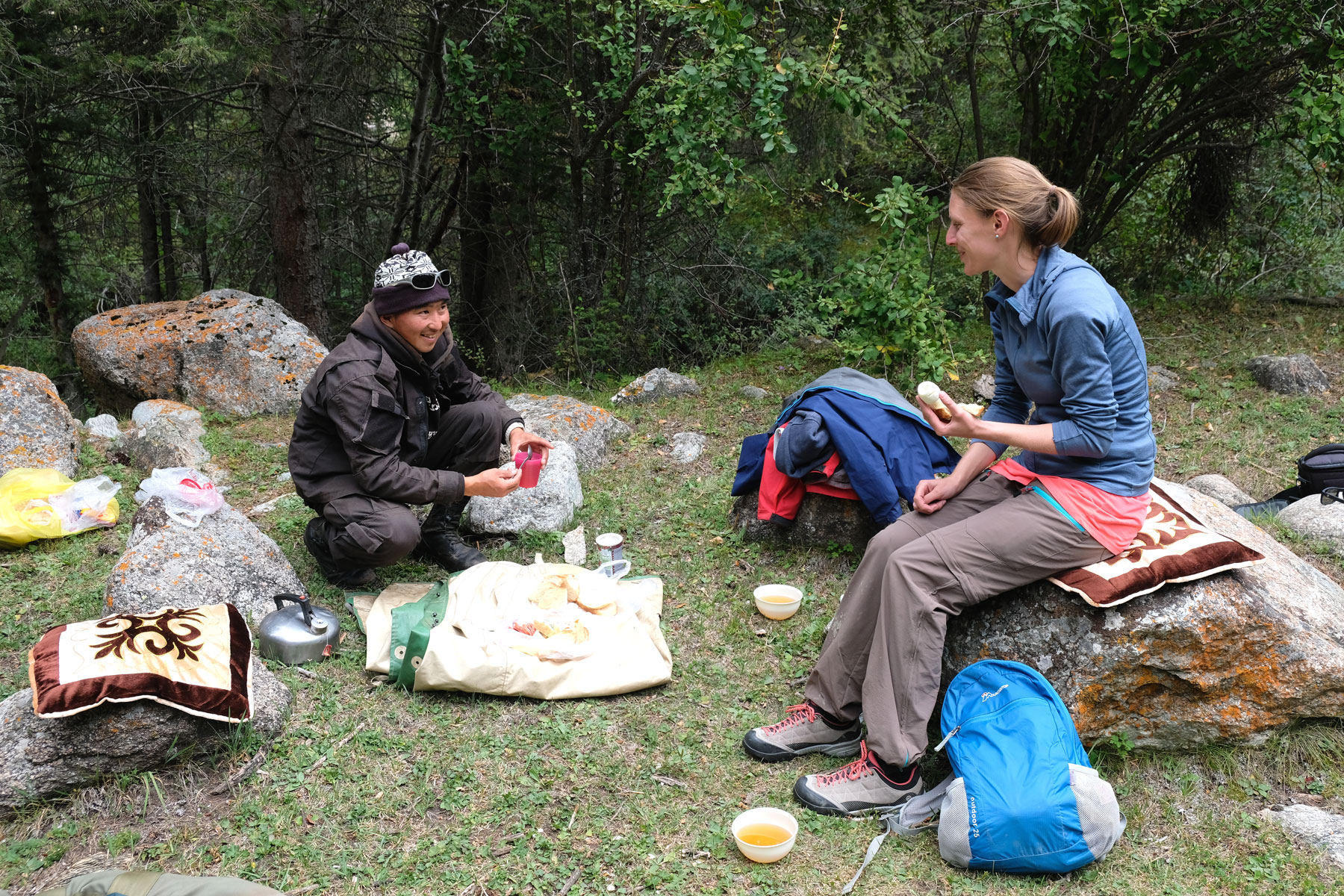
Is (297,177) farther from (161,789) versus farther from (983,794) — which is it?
(983,794)

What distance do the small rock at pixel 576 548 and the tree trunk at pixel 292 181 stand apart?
4.97 meters

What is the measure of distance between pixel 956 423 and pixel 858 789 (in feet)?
3.86

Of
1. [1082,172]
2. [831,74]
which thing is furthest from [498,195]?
[1082,172]

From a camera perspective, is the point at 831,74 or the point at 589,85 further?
the point at 589,85

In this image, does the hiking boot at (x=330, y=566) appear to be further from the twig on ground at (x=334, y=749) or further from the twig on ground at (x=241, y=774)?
the twig on ground at (x=241, y=774)

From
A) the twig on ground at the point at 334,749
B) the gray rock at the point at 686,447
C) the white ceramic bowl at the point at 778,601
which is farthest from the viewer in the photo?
the gray rock at the point at 686,447

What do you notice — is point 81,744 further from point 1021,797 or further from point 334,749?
point 1021,797

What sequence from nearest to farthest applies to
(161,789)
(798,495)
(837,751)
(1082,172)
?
(161,789), (837,751), (798,495), (1082,172)

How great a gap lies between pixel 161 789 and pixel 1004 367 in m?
3.06

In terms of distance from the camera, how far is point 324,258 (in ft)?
34.7

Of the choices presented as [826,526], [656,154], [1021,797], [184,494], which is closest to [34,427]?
[184,494]

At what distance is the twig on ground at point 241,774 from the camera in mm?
2840

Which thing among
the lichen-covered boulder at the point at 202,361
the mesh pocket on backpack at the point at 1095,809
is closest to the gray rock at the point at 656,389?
the lichen-covered boulder at the point at 202,361

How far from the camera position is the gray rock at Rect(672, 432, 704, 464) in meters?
5.81
